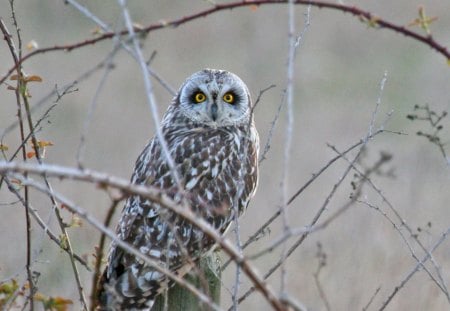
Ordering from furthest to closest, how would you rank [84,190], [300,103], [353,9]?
[300,103]
[84,190]
[353,9]

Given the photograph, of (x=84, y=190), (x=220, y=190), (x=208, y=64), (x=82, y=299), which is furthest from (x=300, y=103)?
(x=82, y=299)

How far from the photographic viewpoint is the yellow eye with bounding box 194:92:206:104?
6217 mm

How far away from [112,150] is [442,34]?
308 inches

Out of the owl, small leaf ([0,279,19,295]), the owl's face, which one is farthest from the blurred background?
the owl's face

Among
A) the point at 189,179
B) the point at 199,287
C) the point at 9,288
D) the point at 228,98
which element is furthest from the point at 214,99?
the point at 9,288

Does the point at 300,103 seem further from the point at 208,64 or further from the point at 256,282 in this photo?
the point at 256,282

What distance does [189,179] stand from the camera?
5.60 metres

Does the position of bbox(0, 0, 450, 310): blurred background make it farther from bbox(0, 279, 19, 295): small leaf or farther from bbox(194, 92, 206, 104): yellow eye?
bbox(194, 92, 206, 104): yellow eye

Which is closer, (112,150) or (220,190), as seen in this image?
(220,190)

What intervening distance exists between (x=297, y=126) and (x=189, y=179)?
9.12 m

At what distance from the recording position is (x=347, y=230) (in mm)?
9508

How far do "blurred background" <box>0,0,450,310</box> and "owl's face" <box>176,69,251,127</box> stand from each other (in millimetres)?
1098

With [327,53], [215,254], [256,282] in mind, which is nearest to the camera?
[256,282]

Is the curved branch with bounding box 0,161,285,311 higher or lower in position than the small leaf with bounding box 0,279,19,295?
lower
